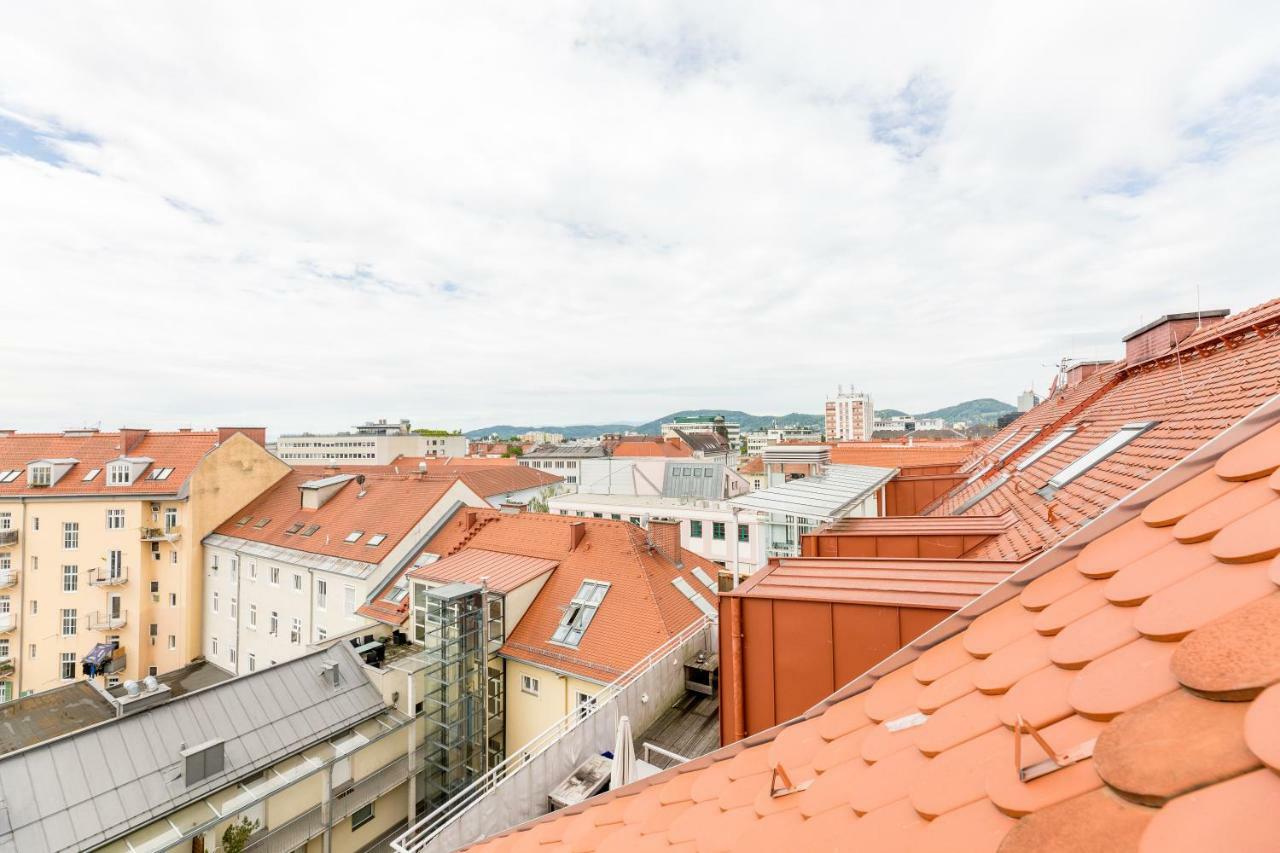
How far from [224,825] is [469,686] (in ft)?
19.5

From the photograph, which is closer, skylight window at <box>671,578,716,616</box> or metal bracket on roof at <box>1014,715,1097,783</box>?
metal bracket on roof at <box>1014,715,1097,783</box>

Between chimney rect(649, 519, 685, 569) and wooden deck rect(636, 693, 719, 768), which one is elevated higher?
Answer: chimney rect(649, 519, 685, 569)

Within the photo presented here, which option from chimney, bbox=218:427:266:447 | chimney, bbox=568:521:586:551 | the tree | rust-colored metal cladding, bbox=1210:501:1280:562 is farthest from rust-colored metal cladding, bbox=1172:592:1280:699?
chimney, bbox=218:427:266:447

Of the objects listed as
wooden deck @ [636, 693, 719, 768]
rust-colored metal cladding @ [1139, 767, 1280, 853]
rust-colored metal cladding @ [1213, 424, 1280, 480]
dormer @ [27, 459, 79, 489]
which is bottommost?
→ wooden deck @ [636, 693, 719, 768]

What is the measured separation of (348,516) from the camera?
2622 centimetres

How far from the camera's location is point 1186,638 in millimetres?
1475

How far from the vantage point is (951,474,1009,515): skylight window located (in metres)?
11.1

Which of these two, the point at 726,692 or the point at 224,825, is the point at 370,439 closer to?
the point at 224,825

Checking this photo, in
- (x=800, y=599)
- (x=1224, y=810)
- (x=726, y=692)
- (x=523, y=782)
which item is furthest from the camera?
(x=523, y=782)

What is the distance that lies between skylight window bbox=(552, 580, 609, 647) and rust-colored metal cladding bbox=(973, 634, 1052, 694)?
602 inches

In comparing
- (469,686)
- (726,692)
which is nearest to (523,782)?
(726,692)

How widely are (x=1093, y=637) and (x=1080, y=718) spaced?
0.39m

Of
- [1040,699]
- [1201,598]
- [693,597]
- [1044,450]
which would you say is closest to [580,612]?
[693,597]

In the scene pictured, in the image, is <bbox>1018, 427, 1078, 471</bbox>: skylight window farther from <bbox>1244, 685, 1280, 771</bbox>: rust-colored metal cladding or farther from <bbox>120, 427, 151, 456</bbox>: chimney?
<bbox>120, 427, 151, 456</bbox>: chimney
